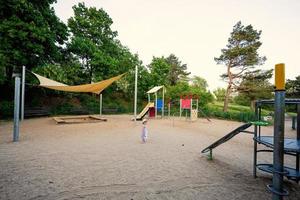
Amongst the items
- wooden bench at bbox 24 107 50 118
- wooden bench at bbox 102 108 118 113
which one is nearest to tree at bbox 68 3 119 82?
wooden bench at bbox 102 108 118 113

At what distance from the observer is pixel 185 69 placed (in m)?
44.1

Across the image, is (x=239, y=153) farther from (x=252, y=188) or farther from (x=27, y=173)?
(x=27, y=173)

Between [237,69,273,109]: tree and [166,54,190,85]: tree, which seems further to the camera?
[166,54,190,85]: tree

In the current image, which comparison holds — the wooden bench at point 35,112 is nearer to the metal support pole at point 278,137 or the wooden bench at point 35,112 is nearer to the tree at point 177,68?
the metal support pole at point 278,137

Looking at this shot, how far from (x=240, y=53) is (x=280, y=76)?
2303 centimetres

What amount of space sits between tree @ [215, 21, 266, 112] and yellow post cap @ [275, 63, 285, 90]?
2274 centimetres

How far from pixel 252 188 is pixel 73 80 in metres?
19.0

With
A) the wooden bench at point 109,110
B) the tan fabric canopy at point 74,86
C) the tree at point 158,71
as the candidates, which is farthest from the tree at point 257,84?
the tan fabric canopy at point 74,86

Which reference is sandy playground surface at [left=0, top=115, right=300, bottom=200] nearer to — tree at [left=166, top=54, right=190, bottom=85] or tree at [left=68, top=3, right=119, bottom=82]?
tree at [left=68, top=3, right=119, bottom=82]

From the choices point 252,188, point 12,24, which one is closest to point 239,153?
point 252,188

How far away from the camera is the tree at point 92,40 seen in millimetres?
20453

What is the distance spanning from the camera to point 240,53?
21609 millimetres

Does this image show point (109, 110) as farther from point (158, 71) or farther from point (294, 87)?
point (294, 87)

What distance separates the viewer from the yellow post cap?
1.59 metres
